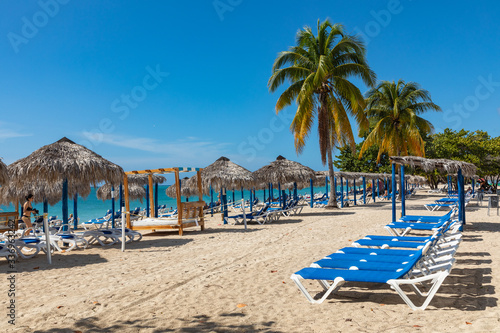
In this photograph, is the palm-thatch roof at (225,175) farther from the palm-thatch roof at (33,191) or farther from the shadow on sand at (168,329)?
the shadow on sand at (168,329)

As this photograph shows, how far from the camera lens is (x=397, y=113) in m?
24.0

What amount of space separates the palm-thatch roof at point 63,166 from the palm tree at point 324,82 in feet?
32.4

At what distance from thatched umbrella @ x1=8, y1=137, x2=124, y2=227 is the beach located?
317 centimetres

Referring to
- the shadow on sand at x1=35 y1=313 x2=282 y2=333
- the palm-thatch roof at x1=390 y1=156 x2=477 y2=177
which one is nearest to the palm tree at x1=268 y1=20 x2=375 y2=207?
the palm-thatch roof at x1=390 y1=156 x2=477 y2=177

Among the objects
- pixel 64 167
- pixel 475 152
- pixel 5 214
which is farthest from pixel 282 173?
pixel 475 152

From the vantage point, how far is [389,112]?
81.7 ft

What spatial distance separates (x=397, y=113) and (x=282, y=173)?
9805 millimetres

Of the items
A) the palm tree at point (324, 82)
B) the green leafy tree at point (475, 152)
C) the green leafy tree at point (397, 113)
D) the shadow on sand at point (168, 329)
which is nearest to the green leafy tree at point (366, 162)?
the green leafy tree at point (475, 152)

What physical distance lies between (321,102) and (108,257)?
1378cm

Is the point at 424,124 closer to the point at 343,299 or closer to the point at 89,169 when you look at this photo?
the point at 89,169

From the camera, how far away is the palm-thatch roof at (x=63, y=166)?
34.3ft

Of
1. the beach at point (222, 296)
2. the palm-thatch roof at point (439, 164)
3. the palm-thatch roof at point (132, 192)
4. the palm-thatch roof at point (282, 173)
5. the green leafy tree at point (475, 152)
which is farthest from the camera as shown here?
the green leafy tree at point (475, 152)

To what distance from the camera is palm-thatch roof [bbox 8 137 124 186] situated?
10.5m

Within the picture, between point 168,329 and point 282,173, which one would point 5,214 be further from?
point 282,173
